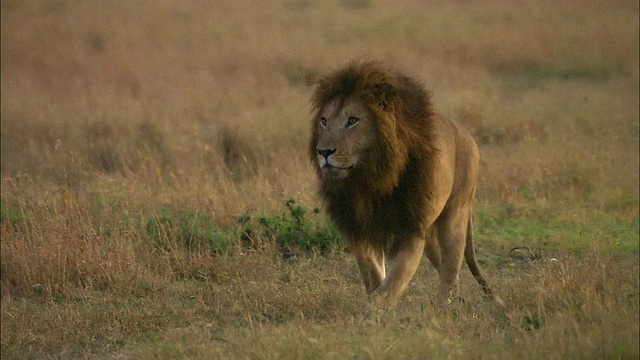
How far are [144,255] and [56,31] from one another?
13308 mm

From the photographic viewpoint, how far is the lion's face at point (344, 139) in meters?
5.39

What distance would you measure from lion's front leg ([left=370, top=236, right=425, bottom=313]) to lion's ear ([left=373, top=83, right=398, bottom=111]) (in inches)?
29.5

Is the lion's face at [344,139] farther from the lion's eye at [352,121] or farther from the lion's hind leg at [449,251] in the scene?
the lion's hind leg at [449,251]

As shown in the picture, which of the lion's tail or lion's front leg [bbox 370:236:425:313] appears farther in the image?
the lion's tail

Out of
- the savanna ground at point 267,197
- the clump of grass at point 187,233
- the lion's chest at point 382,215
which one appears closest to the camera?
the savanna ground at point 267,197

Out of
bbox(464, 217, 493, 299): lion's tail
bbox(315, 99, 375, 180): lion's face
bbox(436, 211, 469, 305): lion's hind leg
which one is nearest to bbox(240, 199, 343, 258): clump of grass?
bbox(464, 217, 493, 299): lion's tail

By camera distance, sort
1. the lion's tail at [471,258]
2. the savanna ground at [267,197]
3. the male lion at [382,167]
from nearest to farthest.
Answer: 1. the savanna ground at [267,197]
2. the male lion at [382,167]
3. the lion's tail at [471,258]

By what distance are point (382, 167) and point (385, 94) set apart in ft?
1.32

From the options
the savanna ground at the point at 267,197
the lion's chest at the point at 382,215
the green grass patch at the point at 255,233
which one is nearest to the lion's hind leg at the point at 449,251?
the savanna ground at the point at 267,197

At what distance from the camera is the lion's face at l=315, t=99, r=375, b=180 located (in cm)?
539

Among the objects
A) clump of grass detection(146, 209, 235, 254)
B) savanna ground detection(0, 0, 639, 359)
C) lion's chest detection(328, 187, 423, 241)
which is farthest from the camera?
clump of grass detection(146, 209, 235, 254)

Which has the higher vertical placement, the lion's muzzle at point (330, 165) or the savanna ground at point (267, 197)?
the lion's muzzle at point (330, 165)

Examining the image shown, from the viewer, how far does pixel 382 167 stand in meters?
5.48

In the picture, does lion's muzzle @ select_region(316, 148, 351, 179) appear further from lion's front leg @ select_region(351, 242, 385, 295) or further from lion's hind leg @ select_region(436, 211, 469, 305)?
lion's hind leg @ select_region(436, 211, 469, 305)
